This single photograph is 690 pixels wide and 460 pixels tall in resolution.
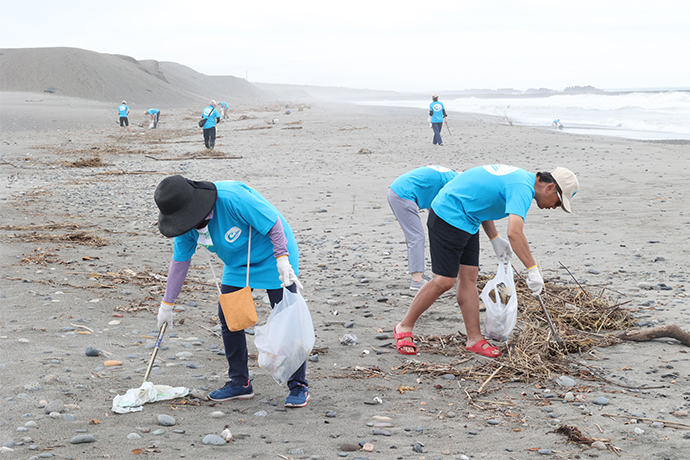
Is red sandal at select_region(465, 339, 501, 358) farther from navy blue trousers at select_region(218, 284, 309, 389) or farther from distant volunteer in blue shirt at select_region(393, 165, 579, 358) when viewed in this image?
navy blue trousers at select_region(218, 284, 309, 389)

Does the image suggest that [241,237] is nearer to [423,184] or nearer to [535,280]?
[535,280]

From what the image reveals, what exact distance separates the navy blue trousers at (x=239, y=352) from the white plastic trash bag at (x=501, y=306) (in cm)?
164

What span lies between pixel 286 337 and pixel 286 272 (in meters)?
0.40

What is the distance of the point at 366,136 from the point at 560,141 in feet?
24.9

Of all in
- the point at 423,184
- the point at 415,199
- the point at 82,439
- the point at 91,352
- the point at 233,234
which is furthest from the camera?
the point at 415,199

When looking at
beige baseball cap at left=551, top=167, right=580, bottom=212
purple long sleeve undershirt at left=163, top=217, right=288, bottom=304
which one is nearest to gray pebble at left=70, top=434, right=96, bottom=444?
purple long sleeve undershirt at left=163, top=217, right=288, bottom=304

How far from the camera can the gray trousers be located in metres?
5.91

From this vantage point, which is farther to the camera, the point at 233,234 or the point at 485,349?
the point at 485,349

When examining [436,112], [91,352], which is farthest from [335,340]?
[436,112]

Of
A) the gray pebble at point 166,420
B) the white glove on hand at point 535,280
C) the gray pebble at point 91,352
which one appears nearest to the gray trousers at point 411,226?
the white glove on hand at point 535,280

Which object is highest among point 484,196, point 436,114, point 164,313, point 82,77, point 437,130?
point 82,77

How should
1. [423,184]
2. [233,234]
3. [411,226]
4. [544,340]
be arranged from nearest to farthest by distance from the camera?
[233,234]
[544,340]
[423,184]
[411,226]

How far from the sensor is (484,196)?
4.10 m

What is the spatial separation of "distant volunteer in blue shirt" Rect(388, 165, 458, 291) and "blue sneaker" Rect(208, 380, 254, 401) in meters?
2.68
